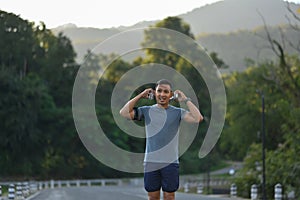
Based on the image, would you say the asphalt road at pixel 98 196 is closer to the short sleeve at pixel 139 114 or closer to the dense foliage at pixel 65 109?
the dense foliage at pixel 65 109

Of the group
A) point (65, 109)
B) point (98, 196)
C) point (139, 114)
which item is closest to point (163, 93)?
point (139, 114)

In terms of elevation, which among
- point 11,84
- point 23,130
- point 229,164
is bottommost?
point 229,164

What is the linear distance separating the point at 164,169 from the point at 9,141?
57099mm

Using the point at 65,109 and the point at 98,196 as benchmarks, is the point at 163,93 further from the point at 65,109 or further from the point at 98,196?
the point at 65,109

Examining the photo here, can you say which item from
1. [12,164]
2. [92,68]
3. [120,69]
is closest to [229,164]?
[120,69]

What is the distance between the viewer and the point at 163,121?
8.70 meters

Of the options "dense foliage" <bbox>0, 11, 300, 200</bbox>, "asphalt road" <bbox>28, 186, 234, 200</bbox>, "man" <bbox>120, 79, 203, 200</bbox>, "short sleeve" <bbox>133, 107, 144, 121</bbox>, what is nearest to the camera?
"man" <bbox>120, 79, 203, 200</bbox>

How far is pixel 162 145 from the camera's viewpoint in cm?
860

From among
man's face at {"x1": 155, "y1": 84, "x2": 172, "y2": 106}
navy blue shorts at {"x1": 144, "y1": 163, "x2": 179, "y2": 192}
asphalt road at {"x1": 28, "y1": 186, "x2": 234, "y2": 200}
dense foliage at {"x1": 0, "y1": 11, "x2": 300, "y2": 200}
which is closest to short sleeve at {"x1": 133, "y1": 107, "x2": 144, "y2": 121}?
man's face at {"x1": 155, "y1": 84, "x2": 172, "y2": 106}

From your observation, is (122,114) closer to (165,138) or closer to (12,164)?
(165,138)

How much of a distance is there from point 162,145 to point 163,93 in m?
0.60

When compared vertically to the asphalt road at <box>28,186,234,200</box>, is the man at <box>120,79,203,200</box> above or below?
above

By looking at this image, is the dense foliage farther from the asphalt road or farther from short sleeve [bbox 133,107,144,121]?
short sleeve [bbox 133,107,144,121]

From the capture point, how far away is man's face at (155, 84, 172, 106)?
28.4 ft
